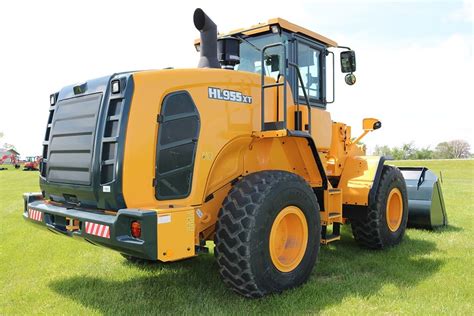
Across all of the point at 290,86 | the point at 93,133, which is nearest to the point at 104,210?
the point at 93,133

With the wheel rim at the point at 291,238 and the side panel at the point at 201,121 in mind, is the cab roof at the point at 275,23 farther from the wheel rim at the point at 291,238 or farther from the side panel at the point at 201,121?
the wheel rim at the point at 291,238

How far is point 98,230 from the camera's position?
3939 mm

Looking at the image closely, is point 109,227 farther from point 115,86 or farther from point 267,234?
point 267,234

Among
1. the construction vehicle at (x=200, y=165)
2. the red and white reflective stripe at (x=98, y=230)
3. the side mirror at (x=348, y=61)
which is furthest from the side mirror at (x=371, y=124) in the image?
the red and white reflective stripe at (x=98, y=230)

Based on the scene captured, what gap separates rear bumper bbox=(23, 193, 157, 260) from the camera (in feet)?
12.1

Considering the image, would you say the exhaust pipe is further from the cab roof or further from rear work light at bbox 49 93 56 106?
rear work light at bbox 49 93 56 106

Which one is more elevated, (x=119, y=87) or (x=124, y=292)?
(x=119, y=87)

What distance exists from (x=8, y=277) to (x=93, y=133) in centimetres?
257

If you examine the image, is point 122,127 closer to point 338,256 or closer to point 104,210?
point 104,210

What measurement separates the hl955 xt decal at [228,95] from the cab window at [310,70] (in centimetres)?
121

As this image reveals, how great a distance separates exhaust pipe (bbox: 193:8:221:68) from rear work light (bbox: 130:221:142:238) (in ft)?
6.46

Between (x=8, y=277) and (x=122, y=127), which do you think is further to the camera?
(x=8, y=277)

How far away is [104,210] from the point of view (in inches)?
163

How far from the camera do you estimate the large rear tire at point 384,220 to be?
643 centimetres
